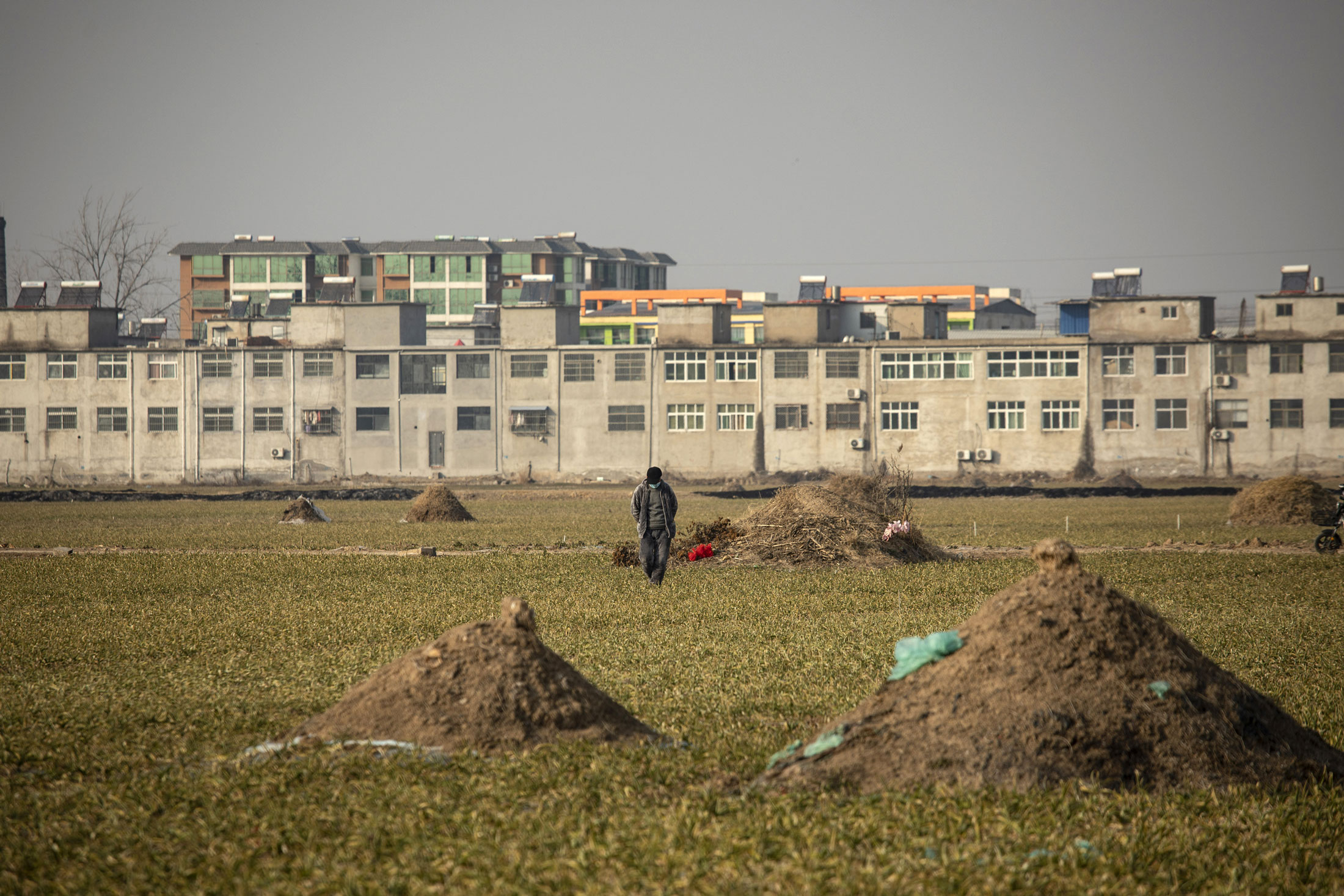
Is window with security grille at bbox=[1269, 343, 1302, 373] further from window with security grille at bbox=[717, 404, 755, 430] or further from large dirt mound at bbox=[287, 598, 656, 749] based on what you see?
large dirt mound at bbox=[287, 598, 656, 749]

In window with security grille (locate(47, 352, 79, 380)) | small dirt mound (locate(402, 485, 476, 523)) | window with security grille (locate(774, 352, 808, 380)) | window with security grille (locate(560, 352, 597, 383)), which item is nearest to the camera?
small dirt mound (locate(402, 485, 476, 523))

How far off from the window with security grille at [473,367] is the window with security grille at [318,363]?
832 centimetres

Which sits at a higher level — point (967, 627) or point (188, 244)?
point (188, 244)

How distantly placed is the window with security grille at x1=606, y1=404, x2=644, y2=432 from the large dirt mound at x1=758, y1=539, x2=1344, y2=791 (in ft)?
225

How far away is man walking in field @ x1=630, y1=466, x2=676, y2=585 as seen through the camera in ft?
69.8

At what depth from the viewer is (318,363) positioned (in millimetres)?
80188

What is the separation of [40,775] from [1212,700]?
8.46m

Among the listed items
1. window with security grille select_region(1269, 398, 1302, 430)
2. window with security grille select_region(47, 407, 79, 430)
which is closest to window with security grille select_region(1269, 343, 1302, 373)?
window with security grille select_region(1269, 398, 1302, 430)

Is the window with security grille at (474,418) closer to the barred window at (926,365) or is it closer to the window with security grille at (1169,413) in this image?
the barred window at (926,365)

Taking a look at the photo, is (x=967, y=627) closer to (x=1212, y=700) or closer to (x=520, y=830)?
(x=1212, y=700)

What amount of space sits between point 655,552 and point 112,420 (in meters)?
68.9

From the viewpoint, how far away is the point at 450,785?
840cm

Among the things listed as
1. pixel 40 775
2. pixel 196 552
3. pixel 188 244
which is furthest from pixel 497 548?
pixel 188 244

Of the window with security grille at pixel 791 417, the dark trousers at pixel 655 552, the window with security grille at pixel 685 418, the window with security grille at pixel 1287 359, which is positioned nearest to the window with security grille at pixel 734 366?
the window with security grille at pixel 685 418
